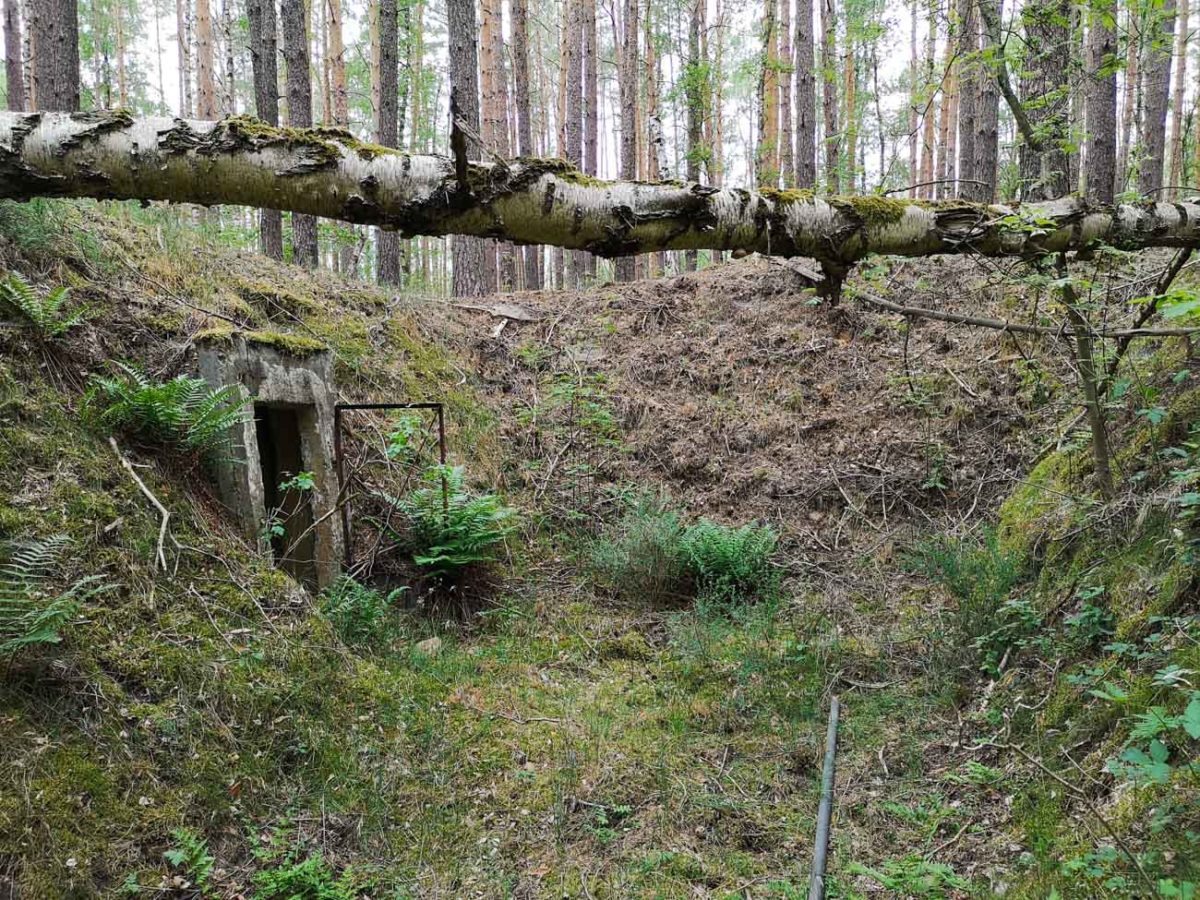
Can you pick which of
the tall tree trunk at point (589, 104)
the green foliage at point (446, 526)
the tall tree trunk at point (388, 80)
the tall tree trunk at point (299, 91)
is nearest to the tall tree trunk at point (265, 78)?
the tall tree trunk at point (299, 91)

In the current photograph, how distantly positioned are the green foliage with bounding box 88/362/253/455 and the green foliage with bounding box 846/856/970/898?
153 inches

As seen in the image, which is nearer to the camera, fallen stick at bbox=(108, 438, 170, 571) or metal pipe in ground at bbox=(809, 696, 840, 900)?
metal pipe in ground at bbox=(809, 696, 840, 900)

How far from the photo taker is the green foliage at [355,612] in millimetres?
4496

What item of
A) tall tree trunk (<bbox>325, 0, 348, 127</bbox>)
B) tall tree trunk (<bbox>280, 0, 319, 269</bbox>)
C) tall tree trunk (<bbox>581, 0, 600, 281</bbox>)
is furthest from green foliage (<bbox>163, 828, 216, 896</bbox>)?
tall tree trunk (<bbox>581, 0, 600, 281</bbox>)

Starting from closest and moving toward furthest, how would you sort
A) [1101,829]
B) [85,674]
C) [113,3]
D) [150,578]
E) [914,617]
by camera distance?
[1101,829], [85,674], [150,578], [914,617], [113,3]

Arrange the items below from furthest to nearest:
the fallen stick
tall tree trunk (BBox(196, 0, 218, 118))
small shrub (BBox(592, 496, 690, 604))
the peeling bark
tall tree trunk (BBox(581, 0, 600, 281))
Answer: tall tree trunk (BBox(581, 0, 600, 281)) < tall tree trunk (BBox(196, 0, 218, 118)) < small shrub (BBox(592, 496, 690, 604)) < the fallen stick < the peeling bark

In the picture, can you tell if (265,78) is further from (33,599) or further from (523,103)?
(33,599)

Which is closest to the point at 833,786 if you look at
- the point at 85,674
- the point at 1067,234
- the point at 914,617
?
the point at 914,617

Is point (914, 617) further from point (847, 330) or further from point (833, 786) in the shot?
point (847, 330)

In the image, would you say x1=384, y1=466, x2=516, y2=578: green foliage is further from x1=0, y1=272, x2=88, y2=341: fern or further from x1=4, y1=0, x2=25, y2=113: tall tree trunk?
x1=4, y1=0, x2=25, y2=113: tall tree trunk

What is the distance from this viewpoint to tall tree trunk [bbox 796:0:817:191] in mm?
11656

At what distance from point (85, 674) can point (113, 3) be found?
103 ft

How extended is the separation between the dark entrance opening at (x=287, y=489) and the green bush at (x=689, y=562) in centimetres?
231

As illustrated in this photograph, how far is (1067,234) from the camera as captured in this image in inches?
146
